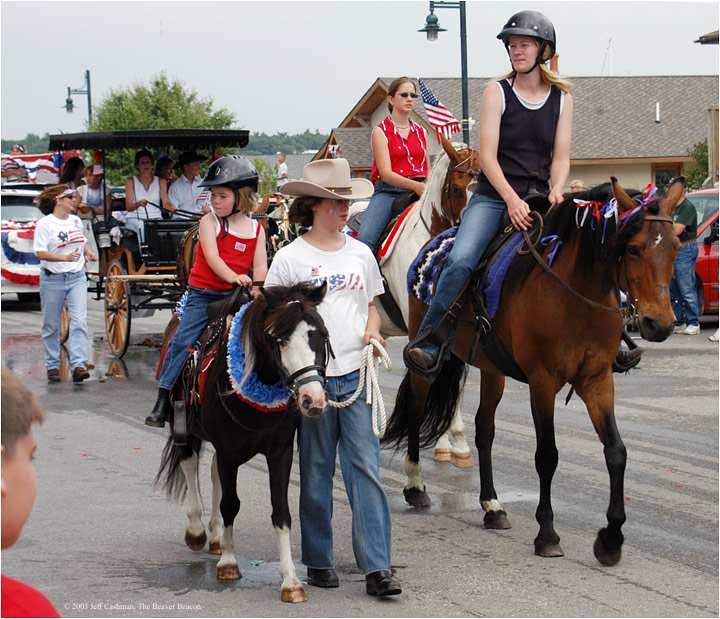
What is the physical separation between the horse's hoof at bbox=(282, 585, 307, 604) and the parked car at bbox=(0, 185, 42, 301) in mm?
17672

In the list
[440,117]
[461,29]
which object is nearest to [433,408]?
[440,117]

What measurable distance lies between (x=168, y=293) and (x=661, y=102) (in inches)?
1440

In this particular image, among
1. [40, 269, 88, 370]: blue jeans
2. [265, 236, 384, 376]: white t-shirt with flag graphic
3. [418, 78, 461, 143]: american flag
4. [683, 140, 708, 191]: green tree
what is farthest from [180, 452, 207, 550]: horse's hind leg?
[683, 140, 708, 191]: green tree

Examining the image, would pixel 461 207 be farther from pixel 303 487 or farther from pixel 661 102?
pixel 661 102

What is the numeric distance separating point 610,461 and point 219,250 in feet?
8.66

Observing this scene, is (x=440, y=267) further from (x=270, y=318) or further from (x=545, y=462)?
(x=270, y=318)

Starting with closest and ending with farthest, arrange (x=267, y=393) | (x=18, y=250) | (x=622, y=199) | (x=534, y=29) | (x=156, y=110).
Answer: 1. (x=267, y=393)
2. (x=622, y=199)
3. (x=534, y=29)
4. (x=18, y=250)
5. (x=156, y=110)

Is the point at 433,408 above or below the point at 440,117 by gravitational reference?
below

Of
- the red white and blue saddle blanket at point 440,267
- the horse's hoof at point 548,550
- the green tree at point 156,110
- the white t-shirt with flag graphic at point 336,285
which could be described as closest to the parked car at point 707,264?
the red white and blue saddle blanket at point 440,267

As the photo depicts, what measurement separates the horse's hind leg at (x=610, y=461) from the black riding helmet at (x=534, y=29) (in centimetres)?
204

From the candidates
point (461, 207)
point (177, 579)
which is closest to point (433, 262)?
point (461, 207)

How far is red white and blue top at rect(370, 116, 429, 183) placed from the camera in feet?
29.0

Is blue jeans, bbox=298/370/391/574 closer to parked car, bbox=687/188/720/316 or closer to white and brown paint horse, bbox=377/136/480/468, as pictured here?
white and brown paint horse, bbox=377/136/480/468

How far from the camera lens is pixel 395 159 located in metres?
8.91
